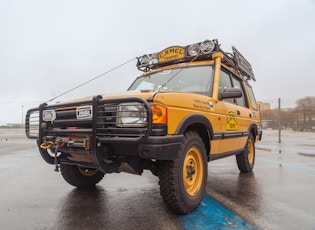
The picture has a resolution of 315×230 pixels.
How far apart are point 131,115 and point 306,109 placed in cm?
4712

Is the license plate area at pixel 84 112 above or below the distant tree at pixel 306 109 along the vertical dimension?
below

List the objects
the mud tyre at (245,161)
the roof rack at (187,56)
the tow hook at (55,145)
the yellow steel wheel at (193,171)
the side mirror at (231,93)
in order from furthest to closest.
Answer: the mud tyre at (245,161) → the roof rack at (187,56) → the side mirror at (231,93) → the yellow steel wheel at (193,171) → the tow hook at (55,145)

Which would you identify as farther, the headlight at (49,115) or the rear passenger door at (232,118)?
the rear passenger door at (232,118)

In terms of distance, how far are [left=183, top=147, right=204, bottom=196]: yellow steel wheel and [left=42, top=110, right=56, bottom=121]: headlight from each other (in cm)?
187

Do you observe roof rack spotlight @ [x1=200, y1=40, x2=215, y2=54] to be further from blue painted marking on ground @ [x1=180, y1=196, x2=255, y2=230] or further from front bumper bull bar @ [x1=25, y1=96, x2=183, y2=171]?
blue painted marking on ground @ [x1=180, y1=196, x2=255, y2=230]

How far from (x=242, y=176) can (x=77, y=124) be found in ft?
13.3

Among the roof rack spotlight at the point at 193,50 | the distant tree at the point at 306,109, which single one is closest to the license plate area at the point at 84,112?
the roof rack spotlight at the point at 193,50

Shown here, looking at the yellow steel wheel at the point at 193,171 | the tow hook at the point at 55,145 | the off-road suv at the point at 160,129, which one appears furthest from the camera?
the yellow steel wheel at the point at 193,171

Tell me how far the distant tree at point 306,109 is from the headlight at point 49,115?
149 ft

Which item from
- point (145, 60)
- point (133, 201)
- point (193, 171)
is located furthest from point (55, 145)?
point (145, 60)

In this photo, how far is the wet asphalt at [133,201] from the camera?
3.06 metres

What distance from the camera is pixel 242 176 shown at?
5.84 m

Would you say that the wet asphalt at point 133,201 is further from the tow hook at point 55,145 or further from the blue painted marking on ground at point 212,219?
the tow hook at point 55,145

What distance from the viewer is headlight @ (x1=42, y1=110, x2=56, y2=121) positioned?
3570 mm
